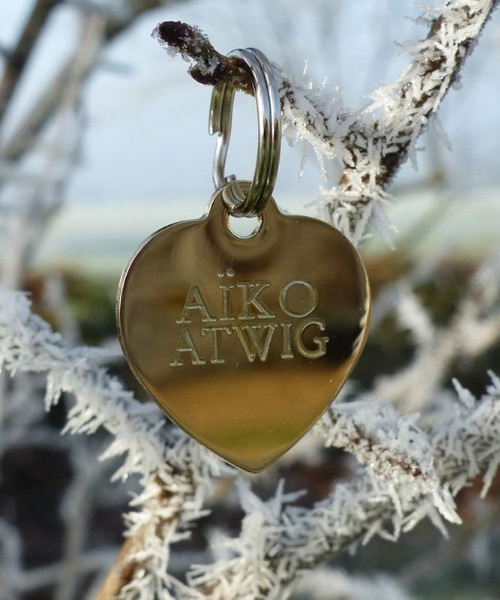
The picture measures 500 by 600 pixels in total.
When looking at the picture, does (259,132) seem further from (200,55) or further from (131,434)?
(131,434)

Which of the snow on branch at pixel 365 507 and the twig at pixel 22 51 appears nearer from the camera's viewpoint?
the snow on branch at pixel 365 507

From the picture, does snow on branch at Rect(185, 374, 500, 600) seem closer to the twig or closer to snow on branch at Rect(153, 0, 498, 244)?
snow on branch at Rect(153, 0, 498, 244)

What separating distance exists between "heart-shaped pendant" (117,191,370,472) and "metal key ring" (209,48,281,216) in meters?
0.01

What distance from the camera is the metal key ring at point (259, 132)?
34cm

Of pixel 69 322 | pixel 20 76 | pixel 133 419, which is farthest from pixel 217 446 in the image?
pixel 69 322

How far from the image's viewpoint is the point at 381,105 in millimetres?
369

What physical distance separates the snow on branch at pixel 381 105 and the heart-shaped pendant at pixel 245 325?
35 mm

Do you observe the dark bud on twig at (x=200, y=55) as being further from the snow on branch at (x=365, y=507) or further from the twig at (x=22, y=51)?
the twig at (x=22, y=51)

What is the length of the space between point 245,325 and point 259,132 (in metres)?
0.09

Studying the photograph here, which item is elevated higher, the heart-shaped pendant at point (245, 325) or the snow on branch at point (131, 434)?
the heart-shaped pendant at point (245, 325)

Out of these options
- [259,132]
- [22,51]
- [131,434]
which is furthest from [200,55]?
[22,51]

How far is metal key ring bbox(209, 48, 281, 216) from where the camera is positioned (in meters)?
0.34

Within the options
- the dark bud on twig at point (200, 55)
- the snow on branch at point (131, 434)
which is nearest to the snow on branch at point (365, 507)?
the snow on branch at point (131, 434)

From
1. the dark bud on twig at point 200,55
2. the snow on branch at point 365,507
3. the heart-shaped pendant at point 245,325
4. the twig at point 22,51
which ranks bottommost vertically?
the snow on branch at point 365,507
